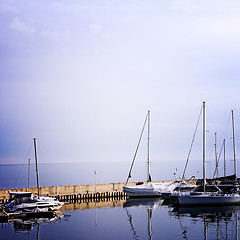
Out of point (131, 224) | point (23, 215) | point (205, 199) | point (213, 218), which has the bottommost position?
point (131, 224)

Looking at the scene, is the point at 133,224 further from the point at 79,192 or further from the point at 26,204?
the point at 79,192

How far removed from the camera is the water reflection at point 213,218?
38125mm

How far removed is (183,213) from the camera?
50.4 meters

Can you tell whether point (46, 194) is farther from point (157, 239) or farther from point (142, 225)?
point (157, 239)

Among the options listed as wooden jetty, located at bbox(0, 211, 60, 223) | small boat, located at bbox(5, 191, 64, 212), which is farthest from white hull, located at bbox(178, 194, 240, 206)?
small boat, located at bbox(5, 191, 64, 212)

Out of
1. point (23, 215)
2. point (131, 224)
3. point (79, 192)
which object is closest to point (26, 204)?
point (23, 215)

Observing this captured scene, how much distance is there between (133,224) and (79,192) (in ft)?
76.0

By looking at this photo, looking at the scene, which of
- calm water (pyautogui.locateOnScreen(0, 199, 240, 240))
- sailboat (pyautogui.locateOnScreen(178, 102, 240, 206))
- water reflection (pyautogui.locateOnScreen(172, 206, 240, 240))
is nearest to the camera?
calm water (pyautogui.locateOnScreen(0, 199, 240, 240))

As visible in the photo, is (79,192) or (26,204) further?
(79,192)

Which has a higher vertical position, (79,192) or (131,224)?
(79,192)

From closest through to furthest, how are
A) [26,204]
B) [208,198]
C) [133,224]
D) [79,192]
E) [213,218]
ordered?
[133,224] → [213,218] → [26,204] → [208,198] → [79,192]

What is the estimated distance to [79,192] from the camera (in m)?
65.0

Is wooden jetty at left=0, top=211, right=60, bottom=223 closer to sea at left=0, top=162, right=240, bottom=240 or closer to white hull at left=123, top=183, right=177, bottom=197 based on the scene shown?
sea at left=0, top=162, right=240, bottom=240

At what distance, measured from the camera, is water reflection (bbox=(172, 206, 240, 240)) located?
125 feet
